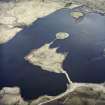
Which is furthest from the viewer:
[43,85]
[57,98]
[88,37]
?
[88,37]

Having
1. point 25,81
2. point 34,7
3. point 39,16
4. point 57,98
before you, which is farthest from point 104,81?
point 34,7

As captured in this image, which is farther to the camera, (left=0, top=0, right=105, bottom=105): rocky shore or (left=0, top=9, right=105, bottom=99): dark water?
(left=0, top=9, right=105, bottom=99): dark water

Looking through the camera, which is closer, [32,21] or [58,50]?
[58,50]

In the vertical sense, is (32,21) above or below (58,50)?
below

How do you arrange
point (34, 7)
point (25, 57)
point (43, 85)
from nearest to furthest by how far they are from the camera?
point (43, 85), point (25, 57), point (34, 7)

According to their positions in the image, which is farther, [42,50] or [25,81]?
[42,50]

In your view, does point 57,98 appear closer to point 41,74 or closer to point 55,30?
point 41,74

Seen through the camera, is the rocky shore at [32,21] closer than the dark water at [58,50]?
Yes
